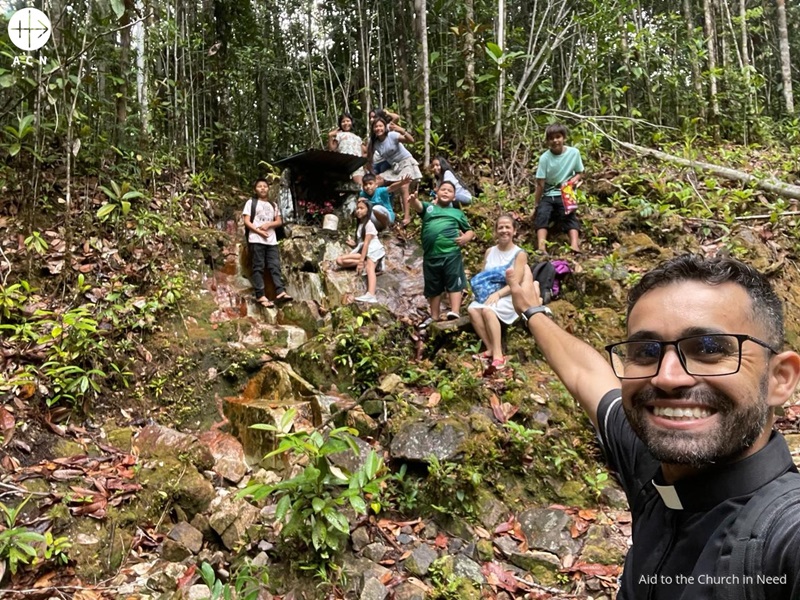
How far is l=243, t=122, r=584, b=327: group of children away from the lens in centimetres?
586

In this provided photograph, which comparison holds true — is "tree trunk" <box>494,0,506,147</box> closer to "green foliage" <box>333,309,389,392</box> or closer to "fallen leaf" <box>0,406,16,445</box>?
"green foliage" <box>333,309,389,392</box>

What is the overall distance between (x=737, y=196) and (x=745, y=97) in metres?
6.13

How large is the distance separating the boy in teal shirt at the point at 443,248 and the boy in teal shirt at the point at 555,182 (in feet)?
4.22

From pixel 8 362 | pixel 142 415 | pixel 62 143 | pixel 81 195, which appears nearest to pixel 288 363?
pixel 142 415

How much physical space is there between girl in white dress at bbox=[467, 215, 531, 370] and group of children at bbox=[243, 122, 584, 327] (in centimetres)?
58

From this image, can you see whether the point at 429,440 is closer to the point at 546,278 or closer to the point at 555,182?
the point at 546,278

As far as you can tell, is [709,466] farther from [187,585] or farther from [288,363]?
[288,363]

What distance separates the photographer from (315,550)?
3146 millimetres

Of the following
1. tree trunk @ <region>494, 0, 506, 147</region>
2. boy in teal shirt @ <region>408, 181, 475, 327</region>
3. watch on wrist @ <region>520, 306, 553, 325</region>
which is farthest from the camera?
tree trunk @ <region>494, 0, 506, 147</region>

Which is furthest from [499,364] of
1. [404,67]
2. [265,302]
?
[404,67]

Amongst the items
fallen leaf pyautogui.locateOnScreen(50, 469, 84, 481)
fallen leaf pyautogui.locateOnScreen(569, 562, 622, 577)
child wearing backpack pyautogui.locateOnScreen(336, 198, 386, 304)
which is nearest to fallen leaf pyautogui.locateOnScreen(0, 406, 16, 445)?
fallen leaf pyautogui.locateOnScreen(50, 469, 84, 481)

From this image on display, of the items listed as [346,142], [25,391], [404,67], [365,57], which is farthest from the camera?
[365,57]

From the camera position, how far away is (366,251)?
23.5 feet

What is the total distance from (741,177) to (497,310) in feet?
14.8
